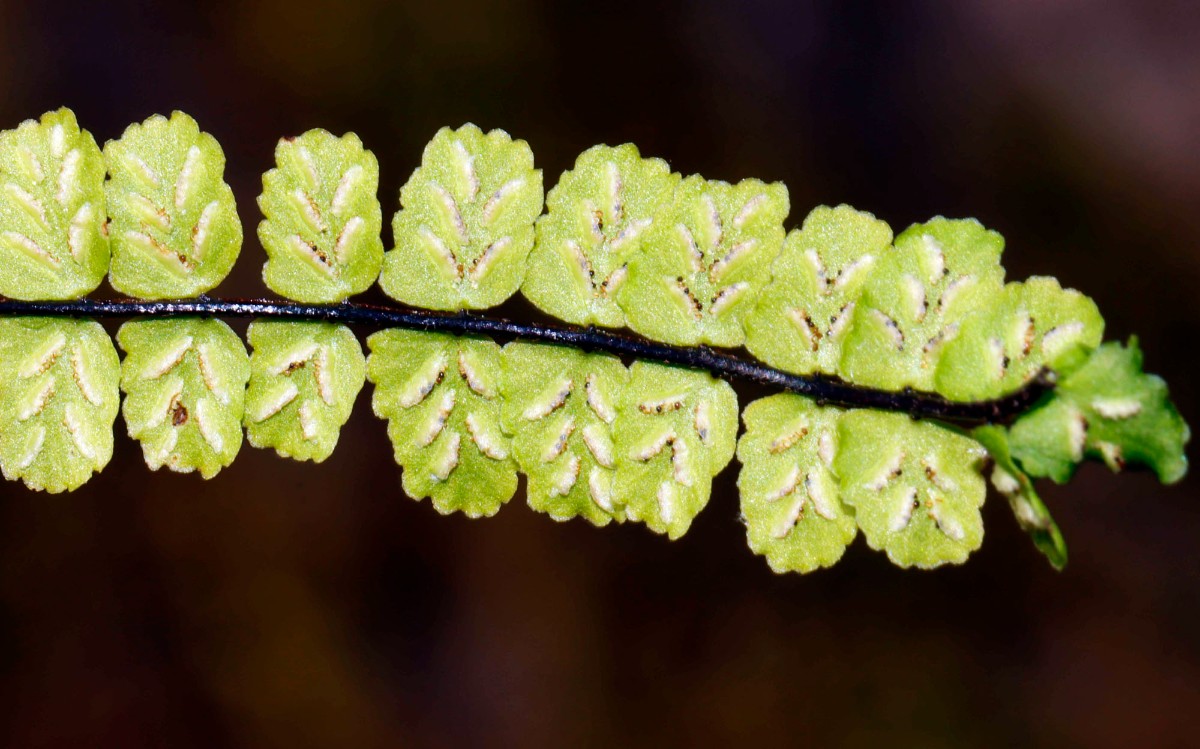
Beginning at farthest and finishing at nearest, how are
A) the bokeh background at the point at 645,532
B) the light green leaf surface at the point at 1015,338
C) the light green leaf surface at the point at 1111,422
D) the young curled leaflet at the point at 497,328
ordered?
the bokeh background at the point at 645,532 → the young curled leaflet at the point at 497,328 → the light green leaf surface at the point at 1015,338 → the light green leaf surface at the point at 1111,422

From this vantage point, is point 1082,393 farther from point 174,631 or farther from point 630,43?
point 174,631

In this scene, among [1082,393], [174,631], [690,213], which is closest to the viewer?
[1082,393]

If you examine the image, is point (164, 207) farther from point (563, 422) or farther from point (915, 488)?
point (915, 488)

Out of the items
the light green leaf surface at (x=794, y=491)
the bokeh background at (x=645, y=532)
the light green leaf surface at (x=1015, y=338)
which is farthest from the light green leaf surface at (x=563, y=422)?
the bokeh background at (x=645, y=532)

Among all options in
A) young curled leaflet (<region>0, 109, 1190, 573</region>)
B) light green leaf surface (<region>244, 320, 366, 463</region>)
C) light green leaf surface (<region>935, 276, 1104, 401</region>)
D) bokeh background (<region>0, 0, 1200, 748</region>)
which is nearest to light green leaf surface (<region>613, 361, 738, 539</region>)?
young curled leaflet (<region>0, 109, 1190, 573</region>)

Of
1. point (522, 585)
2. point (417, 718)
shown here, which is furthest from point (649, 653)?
point (417, 718)

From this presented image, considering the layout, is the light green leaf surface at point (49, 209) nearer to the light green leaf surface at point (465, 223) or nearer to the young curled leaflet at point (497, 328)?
the young curled leaflet at point (497, 328)
